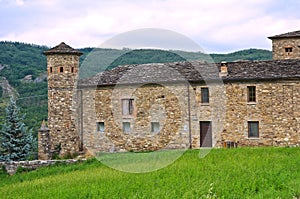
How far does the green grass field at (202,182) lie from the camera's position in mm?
10172

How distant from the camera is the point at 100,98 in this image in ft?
88.1

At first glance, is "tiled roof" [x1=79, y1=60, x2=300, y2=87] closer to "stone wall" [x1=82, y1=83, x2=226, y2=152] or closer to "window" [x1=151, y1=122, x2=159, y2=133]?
"stone wall" [x1=82, y1=83, x2=226, y2=152]

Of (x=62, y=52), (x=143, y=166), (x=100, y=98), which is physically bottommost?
(x=143, y=166)

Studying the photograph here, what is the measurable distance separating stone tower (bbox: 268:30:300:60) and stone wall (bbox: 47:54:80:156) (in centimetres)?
1573

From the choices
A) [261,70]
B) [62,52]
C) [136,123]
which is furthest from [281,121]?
[62,52]

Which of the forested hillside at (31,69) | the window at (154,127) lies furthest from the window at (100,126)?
the forested hillside at (31,69)

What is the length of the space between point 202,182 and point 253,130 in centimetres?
1282

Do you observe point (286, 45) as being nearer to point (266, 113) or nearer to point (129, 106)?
point (266, 113)

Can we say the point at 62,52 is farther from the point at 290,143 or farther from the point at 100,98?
the point at 290,143

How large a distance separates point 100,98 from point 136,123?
282 cm

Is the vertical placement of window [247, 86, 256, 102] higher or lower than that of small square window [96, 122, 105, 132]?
higher

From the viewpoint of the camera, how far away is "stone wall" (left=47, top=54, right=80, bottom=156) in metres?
25.9

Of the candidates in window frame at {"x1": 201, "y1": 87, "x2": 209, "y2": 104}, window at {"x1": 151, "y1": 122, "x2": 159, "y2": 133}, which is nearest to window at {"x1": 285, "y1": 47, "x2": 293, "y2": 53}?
window frame at {"x1": 201, "y1": 87, "x2": 209, "y2": 104}

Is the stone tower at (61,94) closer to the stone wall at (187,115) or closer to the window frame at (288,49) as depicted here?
the stone wall at (187,115)
